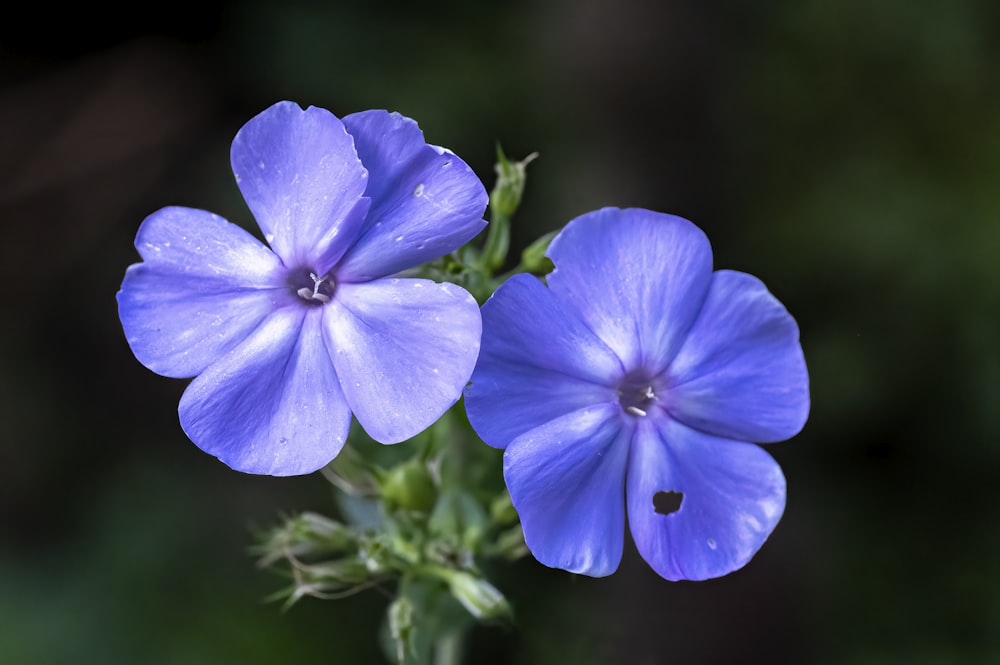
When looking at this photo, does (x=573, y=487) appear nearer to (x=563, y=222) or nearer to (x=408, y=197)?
(x=408, y=197)

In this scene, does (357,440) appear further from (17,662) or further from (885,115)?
(885,115)

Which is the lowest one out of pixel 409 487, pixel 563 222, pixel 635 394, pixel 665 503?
pixel 563 222

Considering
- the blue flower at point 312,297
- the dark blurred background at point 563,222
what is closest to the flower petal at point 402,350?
the blue flower at point 312,297

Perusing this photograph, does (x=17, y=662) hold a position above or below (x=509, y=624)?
below

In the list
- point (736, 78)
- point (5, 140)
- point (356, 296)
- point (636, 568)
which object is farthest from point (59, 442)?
point (736, 78)

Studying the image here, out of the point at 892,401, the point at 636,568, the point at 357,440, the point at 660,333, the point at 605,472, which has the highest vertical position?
the point at 660,333

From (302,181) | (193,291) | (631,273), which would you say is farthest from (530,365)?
(193,291)

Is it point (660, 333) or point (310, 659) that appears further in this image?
point (310, 659)
